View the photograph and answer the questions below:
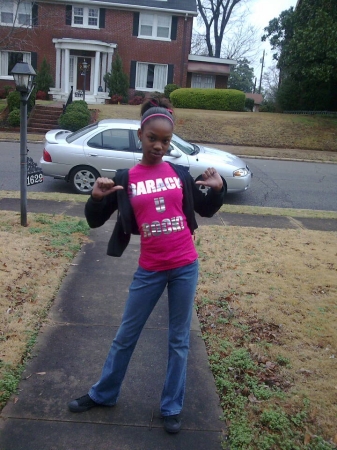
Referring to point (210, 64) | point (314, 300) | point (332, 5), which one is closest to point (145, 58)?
point (210, 64)

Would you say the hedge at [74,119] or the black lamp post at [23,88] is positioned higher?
the black lamp post at [23,88]

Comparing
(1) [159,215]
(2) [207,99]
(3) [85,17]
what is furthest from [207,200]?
(3) [85,17]

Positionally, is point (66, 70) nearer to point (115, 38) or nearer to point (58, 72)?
point (58, 72)

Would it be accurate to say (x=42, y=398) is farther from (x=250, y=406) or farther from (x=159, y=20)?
(x=159, y=20)

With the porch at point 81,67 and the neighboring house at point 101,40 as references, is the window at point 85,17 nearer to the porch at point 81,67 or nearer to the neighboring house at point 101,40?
the neighboring house at point 101,40

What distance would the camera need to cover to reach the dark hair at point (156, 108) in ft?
8.90

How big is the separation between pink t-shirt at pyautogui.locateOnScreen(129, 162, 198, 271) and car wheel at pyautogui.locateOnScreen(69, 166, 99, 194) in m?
7.06

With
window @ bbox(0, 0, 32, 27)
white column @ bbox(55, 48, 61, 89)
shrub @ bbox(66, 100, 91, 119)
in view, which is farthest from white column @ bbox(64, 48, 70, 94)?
shrub @ bbox(66, 100, 91, 119)

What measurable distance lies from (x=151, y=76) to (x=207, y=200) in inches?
1147

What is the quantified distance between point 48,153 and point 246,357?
7130 mm

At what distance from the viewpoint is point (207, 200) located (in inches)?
113

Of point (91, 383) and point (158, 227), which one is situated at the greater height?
point (158, 227)

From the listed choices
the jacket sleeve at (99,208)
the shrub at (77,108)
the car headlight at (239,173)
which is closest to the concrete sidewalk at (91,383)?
the jacket sleeve at (99,208)

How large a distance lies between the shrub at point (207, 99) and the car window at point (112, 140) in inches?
681
